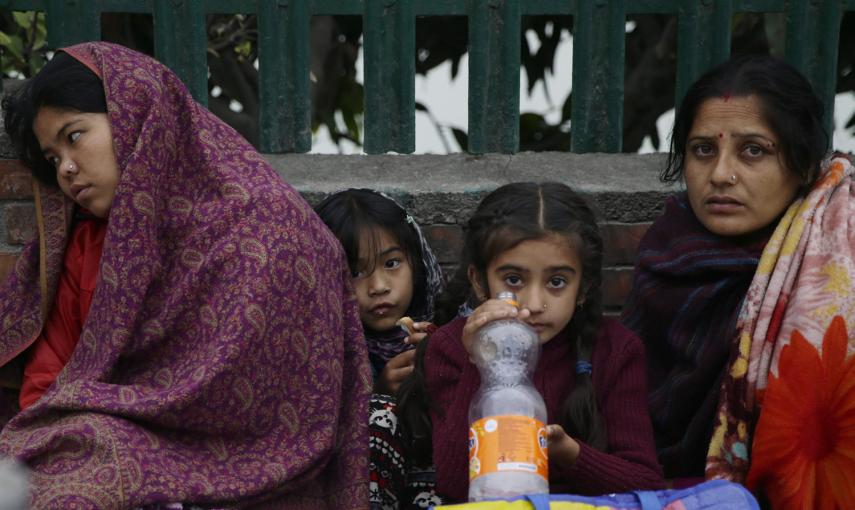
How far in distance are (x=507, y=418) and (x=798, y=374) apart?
0.83m

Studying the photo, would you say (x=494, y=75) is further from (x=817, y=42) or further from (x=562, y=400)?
(x=562, y=400)

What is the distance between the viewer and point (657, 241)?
337cm

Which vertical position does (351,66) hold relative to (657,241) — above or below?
above

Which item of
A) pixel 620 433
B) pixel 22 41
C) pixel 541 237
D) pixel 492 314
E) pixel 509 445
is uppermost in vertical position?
pixel 22 41

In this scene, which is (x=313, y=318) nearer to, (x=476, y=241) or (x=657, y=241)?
(x=476, y=241)

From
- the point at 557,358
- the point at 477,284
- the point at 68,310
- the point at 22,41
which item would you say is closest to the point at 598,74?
the point at 477,284

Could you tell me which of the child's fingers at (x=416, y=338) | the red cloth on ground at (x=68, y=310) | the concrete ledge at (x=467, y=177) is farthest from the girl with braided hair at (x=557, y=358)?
the red cloth on ground at (x=68, y=310)

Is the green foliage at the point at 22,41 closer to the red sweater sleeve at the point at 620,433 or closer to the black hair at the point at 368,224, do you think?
the black hair at the point at 368,224

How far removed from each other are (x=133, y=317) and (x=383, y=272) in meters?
0.77

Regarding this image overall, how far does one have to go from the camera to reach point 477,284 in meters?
3.04

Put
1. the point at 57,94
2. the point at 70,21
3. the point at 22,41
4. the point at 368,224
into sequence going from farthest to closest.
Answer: the point at 22,41 → the point at 70,21 → the point at 368,224 → the point at 57,94

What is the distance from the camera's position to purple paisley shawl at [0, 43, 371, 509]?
2844mm

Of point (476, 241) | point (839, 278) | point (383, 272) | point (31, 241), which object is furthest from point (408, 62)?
point (839, 278)

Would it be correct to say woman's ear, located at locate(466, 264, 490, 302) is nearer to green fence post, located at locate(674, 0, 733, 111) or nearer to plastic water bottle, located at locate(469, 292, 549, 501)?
plastic water bottle, located at locate(469, 292, 549, 501)
